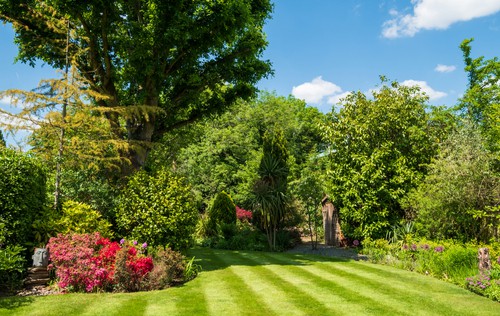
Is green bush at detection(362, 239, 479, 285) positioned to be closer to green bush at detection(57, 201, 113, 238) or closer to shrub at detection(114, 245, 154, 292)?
shrub at detection(114, 245, 154, 292)

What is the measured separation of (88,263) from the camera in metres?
10.1

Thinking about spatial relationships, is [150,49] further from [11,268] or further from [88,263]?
[11,268]

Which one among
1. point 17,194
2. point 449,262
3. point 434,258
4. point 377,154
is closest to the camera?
point 17,194

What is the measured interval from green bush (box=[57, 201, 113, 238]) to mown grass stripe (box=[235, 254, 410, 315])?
6.48m

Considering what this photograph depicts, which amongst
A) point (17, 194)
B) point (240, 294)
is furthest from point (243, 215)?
point (17, 194)

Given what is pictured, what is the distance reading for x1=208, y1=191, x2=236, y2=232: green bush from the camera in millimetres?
24469

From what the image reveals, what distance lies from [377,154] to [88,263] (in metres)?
13.6

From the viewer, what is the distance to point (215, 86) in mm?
18891

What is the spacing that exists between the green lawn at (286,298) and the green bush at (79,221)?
9.18 feet

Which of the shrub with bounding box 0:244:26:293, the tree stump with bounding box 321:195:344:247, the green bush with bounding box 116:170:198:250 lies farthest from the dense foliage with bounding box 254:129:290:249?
the shrub with bounding box 0:244:26:293

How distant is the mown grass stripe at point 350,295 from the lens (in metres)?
8.52

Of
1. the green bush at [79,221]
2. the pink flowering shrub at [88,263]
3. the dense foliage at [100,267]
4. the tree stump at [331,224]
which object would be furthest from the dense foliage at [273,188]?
the pink flowering shrub at [88,263]

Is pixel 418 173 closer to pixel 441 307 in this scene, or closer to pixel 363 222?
pixel 363 222

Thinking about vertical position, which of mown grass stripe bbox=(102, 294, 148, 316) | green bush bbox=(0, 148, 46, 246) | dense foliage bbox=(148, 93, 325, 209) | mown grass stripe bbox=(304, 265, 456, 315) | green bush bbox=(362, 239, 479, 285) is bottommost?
mown grass stripe bbox=(304, 265, 456, 315)
